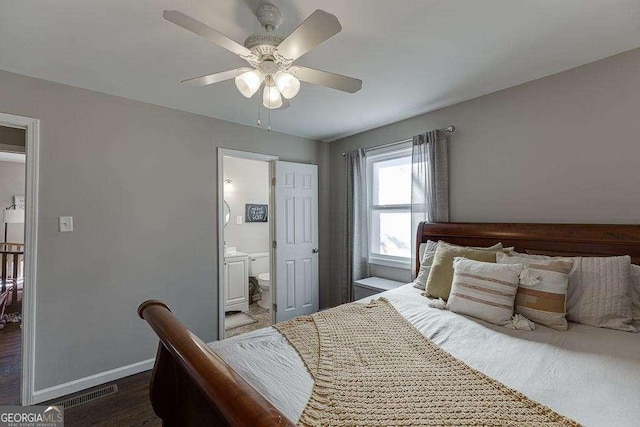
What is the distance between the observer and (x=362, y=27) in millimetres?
1618

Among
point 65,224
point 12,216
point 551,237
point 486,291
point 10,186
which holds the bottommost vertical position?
point 486,291

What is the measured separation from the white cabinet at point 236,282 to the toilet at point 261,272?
23 cm

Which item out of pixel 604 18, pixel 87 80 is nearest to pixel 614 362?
pixel 604 18

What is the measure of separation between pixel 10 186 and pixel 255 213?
456cm

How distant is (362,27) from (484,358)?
1799mm

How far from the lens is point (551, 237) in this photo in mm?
2041

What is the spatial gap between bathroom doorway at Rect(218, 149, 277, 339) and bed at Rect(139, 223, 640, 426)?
86.9 inches

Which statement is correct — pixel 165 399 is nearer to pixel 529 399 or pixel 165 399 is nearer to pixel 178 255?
pixel 529 399

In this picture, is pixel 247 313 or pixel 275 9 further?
pixel 247 313

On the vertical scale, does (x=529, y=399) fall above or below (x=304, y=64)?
below

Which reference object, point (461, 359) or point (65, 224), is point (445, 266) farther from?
point (65, 224)

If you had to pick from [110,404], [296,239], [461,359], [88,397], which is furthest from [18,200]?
[461,359]

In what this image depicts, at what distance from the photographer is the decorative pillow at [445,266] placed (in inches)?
80.1

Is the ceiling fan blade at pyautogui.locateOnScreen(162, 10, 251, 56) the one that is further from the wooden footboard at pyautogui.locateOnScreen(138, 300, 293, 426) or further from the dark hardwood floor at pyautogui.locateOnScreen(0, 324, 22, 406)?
the dark hardwood floor at pyautogui.locateOnScreen(0, 324, 22, 406)
